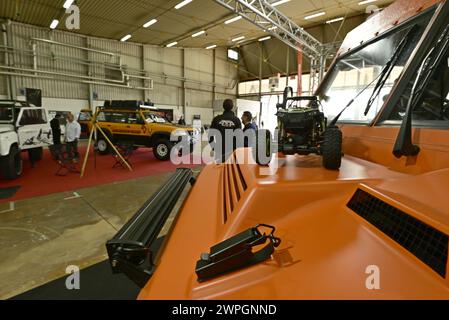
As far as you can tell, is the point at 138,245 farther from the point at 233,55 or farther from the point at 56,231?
the point at 233,55

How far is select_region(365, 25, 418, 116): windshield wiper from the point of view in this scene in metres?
1.71

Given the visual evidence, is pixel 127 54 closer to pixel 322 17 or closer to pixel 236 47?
pixel 236 47

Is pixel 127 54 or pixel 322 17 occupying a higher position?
pixel 322 17

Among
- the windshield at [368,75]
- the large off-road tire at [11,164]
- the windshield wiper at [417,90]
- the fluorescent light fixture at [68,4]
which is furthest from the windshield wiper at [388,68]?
the fluorescent light fixture at [68,4]

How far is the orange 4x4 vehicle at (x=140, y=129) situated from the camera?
10.4 meters

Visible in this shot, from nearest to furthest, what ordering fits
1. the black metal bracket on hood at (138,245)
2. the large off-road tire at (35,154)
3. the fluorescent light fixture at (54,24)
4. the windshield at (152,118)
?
the black metal bracket on hood at (138,245) < the large off-road tire at (35,154) < the windshield at (152,118) < the fluorescent light fixture at (54,24)

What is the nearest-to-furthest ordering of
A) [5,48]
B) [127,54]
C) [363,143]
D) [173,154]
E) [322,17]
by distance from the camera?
1. [363,143]
2. [173,154]
3. [5,48]
4. [322,17]
5. [127,54]

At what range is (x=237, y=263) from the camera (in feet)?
2.55

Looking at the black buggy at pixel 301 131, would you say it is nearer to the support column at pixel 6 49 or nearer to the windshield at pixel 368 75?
the windshield at pixel 368 75

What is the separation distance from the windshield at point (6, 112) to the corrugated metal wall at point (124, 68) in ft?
28.8

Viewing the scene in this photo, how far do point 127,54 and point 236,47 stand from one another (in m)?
11.6

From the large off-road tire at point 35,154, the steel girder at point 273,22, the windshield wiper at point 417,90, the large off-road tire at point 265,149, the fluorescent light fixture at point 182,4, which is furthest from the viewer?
the fluorescent light fixture at point 182,4

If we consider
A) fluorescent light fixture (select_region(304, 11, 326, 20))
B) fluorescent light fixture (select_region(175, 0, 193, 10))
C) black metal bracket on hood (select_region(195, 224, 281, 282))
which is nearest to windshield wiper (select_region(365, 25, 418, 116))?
black metal bracket on hood (select_region(195, 224, 281, 282))

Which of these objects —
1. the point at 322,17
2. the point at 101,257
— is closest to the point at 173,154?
the point at 101,257
